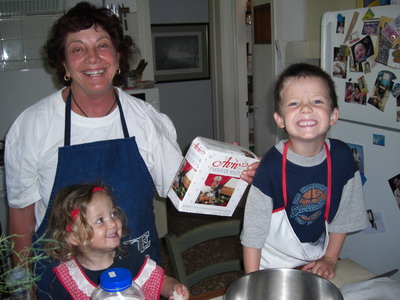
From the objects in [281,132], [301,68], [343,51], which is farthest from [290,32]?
[301,68]

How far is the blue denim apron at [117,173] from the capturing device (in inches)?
53.6

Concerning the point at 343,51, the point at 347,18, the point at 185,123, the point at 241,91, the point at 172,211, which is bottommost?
the point at 172,211

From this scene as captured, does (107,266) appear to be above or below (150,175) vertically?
below

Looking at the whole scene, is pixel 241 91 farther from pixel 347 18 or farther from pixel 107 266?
pixel 107 266

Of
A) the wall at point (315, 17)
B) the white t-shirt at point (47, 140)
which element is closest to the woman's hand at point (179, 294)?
the white t-shirt at point (47, 140)

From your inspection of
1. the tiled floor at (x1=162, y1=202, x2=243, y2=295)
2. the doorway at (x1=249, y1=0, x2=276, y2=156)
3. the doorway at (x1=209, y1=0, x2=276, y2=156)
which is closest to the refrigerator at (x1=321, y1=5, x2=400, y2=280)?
the tiled floor at (x1=162, y1=202, x2=243, y2=295)

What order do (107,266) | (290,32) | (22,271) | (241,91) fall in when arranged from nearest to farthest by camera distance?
(22,271) → (107,266) → (290,32) → (241,91)

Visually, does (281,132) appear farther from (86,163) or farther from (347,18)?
(86,163)

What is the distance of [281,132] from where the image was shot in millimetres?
3688

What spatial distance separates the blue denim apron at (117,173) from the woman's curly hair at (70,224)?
20 cm

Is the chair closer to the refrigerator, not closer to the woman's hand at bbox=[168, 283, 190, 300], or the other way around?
the woman's hand at bbox=[168, 283, 190, 300]

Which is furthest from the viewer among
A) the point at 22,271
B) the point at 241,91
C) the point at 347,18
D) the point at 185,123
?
the point at 185,123

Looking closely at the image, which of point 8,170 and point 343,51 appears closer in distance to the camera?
point 8,170

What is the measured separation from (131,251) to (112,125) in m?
0.42
